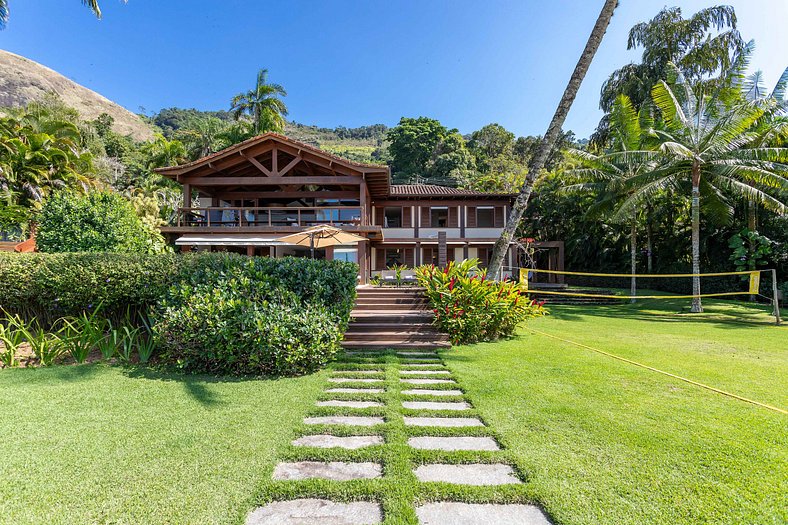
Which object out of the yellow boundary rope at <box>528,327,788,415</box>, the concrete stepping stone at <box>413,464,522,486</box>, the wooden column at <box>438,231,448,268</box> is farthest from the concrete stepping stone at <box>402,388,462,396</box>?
the wooden column at <box>438,231,448,268</box>

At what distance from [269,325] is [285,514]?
3.24 m

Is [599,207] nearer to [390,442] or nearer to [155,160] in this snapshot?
[390,442]

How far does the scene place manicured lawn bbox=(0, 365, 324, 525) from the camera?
7.87 feet

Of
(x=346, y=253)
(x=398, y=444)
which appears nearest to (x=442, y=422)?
(x=398, y=444)

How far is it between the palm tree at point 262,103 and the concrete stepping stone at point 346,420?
26.8 meters

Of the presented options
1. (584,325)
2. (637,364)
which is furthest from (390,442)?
(584,325)

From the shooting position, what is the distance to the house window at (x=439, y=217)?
22694 millimetres

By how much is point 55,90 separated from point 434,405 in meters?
128

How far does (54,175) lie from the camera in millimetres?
21266

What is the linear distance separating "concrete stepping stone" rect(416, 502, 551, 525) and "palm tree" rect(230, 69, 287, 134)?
2845 cm

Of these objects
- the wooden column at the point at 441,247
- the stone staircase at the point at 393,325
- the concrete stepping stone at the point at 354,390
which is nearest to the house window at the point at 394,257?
the wooden column at the point at 441,247

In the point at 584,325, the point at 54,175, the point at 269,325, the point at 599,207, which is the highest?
the point at 54,175

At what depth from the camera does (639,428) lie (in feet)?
11.8

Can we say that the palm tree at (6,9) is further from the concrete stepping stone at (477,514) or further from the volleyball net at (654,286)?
the volleyball net at (654,286)
